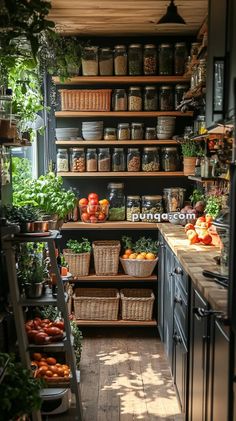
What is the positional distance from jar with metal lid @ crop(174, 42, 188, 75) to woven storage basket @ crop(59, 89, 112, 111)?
61 centimetres

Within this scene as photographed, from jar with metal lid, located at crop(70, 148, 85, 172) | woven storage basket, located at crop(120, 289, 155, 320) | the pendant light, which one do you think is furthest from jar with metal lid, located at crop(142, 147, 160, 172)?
the pendant light

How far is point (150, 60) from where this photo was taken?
4566mm

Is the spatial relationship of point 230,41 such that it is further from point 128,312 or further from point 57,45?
point 128,312

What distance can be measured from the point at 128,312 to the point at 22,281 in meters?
1.88

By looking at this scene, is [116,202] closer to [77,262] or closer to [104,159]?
[104,159]

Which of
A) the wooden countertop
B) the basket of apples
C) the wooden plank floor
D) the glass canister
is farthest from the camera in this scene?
the glass canister

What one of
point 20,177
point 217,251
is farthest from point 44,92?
point 217,251

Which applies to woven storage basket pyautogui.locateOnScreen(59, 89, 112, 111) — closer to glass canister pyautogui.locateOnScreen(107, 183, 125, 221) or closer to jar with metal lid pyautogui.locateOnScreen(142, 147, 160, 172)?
jar with metal lid pyautogui.locateOnScreen(142, 147, 160, 172)

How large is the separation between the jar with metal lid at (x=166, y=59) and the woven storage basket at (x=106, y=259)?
157cm

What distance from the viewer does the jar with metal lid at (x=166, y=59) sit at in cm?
454

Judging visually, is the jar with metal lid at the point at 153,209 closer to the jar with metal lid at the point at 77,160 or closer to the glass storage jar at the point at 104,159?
the glass storage jar at the point at 104,159

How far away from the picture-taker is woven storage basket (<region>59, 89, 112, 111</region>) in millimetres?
4598

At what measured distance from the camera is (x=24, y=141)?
120 inches

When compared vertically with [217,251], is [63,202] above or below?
above
